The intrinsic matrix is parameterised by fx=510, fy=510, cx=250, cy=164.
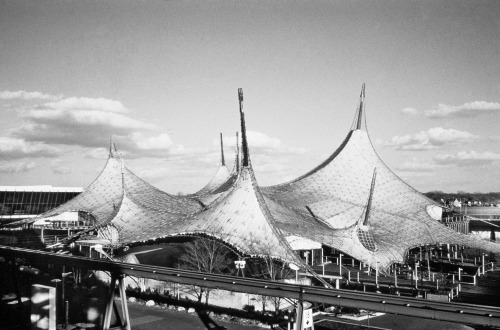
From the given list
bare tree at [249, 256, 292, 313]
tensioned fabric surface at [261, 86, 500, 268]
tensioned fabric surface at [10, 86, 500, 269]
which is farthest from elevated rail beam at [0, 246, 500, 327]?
tensioned fabric surface at [261, 86, 500, 268]

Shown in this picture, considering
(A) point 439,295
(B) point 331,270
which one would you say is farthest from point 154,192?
(A) point 439,295

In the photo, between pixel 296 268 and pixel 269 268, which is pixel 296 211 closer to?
pixel 269 268

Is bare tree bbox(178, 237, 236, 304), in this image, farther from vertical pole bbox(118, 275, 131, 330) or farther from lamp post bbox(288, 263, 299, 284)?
vertical pole bbox(118, 275, 131, 330)

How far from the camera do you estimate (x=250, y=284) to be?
49.2 feet

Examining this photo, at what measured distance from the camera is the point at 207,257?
35500 millimetres

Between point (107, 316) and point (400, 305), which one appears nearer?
point (400, 305)

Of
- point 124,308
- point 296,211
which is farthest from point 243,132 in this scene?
point 124,308

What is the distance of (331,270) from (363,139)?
2922cm

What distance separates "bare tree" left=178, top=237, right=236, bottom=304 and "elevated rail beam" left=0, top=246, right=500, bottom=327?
16585mm

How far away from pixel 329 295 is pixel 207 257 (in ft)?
75.0

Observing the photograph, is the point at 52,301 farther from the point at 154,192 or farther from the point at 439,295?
the point at 154,192

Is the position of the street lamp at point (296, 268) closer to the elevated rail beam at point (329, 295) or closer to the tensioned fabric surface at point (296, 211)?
the tensioned fabric surface at point (296, 211)

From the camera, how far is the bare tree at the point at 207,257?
114 feet

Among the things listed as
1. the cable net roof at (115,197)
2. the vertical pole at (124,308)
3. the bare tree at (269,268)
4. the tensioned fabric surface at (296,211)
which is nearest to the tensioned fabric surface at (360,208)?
the tensioned fabric surface at (296,211)
